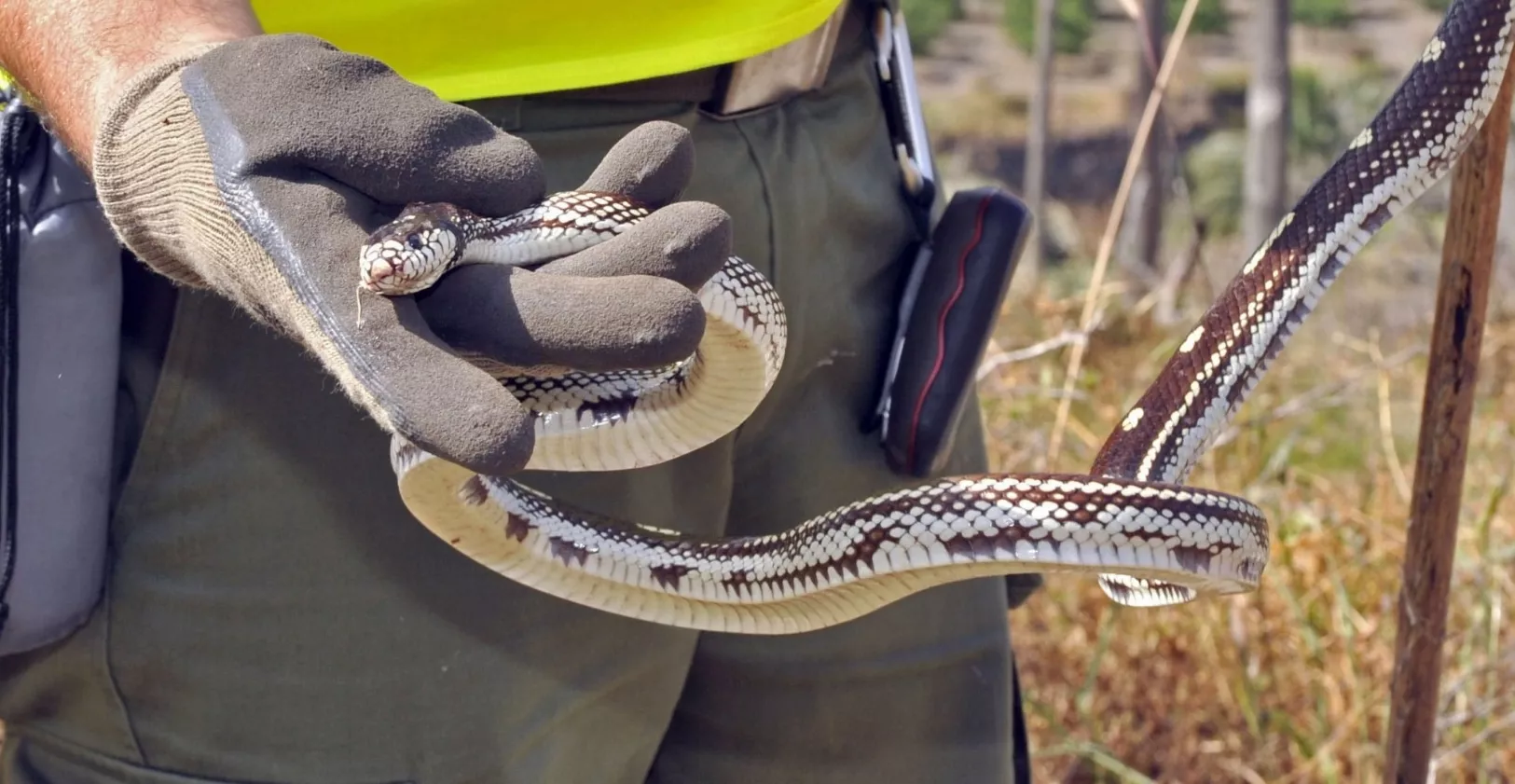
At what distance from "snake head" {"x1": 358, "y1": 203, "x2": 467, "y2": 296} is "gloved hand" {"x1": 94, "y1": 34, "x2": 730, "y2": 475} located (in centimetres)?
2

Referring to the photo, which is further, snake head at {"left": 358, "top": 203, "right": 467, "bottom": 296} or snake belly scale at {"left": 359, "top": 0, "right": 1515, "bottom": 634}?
snake belly scale at {"left": 359, "top": 0, "right": 1515, "bottom": 634}

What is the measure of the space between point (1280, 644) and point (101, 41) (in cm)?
275

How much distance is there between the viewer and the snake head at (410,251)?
3.34 feet

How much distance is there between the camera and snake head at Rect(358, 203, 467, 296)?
3.34 ft

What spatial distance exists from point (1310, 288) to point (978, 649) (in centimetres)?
60

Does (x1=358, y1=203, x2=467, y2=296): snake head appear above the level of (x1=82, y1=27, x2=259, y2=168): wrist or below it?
above

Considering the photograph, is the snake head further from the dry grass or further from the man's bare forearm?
the dry grass

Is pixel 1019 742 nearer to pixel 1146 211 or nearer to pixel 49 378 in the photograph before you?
pixel 49 378

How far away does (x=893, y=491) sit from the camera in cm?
150

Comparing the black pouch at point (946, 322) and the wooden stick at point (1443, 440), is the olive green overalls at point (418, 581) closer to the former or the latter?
the black pouch at point (946, 322)

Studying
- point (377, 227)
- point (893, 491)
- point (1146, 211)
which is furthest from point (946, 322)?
point (1146, 211)

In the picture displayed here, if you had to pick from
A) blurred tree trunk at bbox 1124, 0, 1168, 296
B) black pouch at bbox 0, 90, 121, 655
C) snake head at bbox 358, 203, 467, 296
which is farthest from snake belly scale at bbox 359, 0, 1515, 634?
Answer: blurred tree trunk at bbox 1124, 0, 1168, 296

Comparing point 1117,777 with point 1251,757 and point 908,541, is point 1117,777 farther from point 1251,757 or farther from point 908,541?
point 908,541

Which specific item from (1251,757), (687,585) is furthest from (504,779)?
(1251,757)
